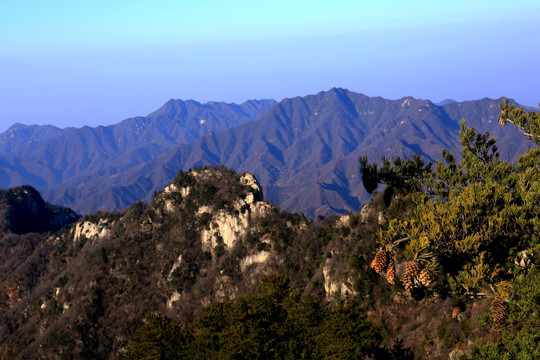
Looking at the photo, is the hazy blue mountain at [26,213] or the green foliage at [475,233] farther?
the hazy blue mountain at [26,213]

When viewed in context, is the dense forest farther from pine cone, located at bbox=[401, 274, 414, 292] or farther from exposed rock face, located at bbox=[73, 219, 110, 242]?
exposed rock face, located at bbox=[73, 219, 110, 242]

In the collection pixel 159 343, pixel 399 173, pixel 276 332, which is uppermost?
pixel 399 173

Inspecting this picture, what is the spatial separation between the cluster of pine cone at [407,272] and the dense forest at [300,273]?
0.06m

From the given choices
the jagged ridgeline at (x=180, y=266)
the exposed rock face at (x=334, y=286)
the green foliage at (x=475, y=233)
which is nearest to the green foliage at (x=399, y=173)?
the green foliage at (x=475, y=233)

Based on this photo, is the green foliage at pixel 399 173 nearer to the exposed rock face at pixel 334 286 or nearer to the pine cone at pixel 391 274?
the pine cone at pixel 391 274

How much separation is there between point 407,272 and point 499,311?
2844mm

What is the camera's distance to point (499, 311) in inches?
465

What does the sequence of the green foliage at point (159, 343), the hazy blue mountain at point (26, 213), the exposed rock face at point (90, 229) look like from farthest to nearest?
the hazy blue mountain at point (26, 213), the exposed rock face at point (90, 229), the green foliage at point (159, 343)

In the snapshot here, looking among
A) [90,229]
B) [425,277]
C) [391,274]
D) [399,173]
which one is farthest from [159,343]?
[90,229]

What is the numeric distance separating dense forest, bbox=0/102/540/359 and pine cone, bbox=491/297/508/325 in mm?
74

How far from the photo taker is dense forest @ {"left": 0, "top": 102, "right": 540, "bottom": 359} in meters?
13.6

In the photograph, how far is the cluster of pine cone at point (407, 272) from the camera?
11.8 m

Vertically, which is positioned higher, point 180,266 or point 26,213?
point 180,266

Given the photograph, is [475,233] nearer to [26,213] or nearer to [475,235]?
[475,235]
